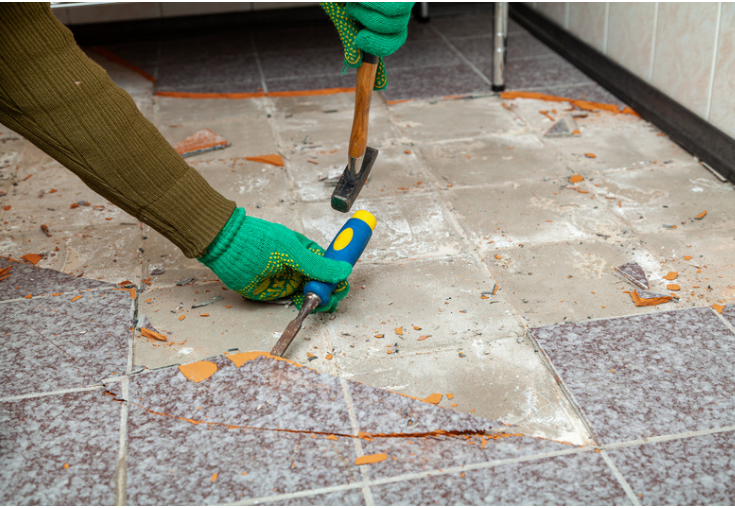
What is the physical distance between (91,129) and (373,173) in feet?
3.62

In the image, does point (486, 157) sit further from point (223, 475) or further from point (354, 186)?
point (223, 475)

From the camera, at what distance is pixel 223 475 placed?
1226 millimetres

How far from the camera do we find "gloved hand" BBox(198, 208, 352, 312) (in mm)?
1535

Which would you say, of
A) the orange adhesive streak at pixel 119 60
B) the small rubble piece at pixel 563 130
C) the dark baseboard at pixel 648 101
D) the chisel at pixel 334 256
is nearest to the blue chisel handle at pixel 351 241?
the chisel at pixel 334 256

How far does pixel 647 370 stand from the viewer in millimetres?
1423

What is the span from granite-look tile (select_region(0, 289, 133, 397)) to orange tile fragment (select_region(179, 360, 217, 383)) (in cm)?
14

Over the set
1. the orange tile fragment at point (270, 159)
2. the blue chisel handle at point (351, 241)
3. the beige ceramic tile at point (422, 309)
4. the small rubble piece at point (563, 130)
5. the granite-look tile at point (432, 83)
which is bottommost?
the beige ceramic tile at point (422, 309)

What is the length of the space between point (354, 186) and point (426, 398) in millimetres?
688

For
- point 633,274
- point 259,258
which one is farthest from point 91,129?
point 633,274

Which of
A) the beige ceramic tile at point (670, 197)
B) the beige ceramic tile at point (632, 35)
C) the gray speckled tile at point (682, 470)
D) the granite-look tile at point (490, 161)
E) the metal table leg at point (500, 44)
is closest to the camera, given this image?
the gray speckled tile at point (682, 470)

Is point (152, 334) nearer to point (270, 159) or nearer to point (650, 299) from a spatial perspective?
point (270, 159)

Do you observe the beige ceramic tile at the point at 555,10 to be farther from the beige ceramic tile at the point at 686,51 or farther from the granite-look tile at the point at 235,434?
the granite-look tile at the point at 235,434

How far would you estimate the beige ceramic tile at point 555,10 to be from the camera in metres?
3.36

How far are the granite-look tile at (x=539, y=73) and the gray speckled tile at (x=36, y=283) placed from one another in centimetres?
199
